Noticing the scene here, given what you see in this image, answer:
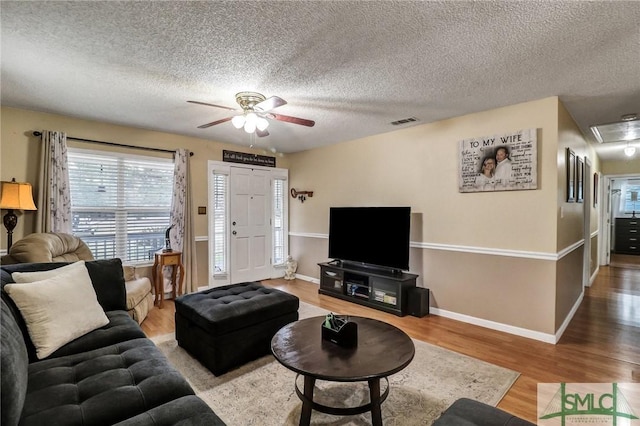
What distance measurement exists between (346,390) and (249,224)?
3705mm

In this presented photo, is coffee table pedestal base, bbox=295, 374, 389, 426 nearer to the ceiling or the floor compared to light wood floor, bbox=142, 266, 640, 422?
nearer to the ceiling

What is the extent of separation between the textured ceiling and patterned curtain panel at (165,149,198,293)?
1133mm

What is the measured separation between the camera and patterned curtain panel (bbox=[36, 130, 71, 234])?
3484mm

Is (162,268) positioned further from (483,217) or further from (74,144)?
(483,217)

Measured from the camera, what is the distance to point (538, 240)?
315 cm

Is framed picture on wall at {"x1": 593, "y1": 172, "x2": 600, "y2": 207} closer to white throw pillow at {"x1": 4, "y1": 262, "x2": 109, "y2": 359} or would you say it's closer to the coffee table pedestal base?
the coffee table pedestal base

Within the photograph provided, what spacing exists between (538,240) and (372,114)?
2.21m

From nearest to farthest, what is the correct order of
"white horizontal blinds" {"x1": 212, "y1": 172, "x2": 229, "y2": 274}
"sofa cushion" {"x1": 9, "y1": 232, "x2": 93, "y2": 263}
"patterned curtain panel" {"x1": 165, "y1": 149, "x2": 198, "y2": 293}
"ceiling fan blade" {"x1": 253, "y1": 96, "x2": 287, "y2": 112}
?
"ceiling fan blade" {"x1": 253, "y1": 96, "x2": 287, "y2": 112} → "sofa cushion" {"x1": 9, "y1": 232, "x2": 93, "y2": 263} → "patterned curtain panel" {"x1": 165, "y1": 149, "x2": 198, "y2": 293} → "white horizontal blinds" {"x1": 212, "y1": 172, "x2": 229, "y2": 274}

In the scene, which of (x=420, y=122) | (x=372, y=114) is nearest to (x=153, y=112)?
(x=372, y=114)

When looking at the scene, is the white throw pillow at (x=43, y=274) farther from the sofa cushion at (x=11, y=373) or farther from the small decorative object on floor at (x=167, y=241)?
the small decorative object on floor at (x=167, y=241)

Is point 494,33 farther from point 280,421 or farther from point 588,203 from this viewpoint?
point 588,203

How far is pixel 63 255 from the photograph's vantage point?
323 cm

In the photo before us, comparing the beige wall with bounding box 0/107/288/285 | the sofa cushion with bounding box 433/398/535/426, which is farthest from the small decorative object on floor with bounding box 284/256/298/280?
the sofa cushion with bounding box 433/398/535/426

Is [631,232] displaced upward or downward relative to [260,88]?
downward
